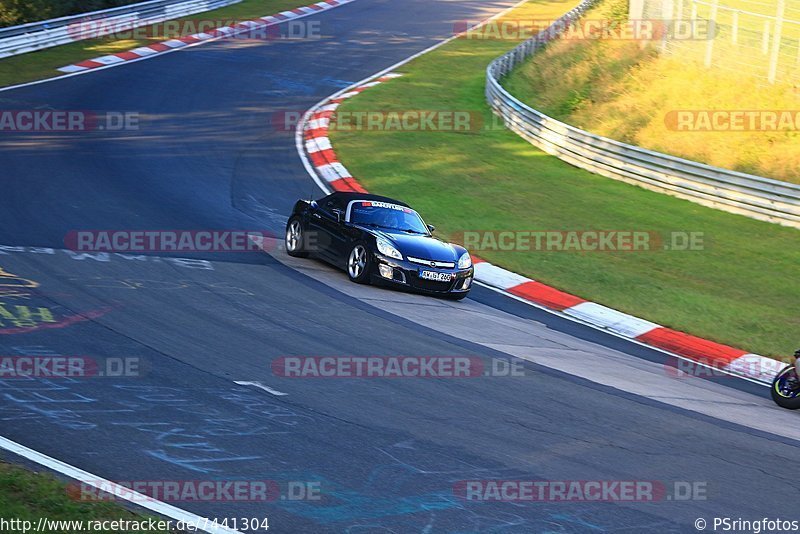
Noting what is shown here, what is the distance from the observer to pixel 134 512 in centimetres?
646

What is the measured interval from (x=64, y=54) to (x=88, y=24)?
2.97 metres

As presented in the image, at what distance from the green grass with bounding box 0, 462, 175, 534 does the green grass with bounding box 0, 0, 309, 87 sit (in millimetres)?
21761

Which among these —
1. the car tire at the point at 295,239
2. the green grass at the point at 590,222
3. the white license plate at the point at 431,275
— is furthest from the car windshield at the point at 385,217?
the green grass at the point at 590,222

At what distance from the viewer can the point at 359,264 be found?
1412 centimetres

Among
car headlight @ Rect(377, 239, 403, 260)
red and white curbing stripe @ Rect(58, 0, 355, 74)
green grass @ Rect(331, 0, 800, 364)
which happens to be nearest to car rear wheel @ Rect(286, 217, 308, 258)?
car headlight @ Rect(377, 239, 403, 260)

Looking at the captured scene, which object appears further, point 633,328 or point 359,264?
point 359,264

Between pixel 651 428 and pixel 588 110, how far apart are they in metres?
18.5

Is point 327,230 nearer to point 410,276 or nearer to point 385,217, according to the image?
point 385,217

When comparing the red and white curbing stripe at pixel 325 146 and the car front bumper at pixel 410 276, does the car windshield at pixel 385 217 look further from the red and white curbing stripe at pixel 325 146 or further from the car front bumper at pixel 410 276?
the red and white curbing stripe at pixel 325 146

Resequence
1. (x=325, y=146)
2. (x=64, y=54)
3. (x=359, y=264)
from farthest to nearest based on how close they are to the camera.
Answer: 1. (x=64, y=54)
2. (x=325, y=146)
3. (x=359, y=264)

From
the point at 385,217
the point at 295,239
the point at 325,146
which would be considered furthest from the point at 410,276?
the point at 325,146

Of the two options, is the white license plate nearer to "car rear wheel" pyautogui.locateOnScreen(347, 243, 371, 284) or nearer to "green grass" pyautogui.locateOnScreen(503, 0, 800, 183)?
"car rear wheel" pyautogui.locateOnScreen(347, 243, 371, 284)

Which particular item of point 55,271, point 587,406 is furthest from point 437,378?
point 55,271

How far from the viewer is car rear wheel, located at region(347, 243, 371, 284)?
13977 millimetres
